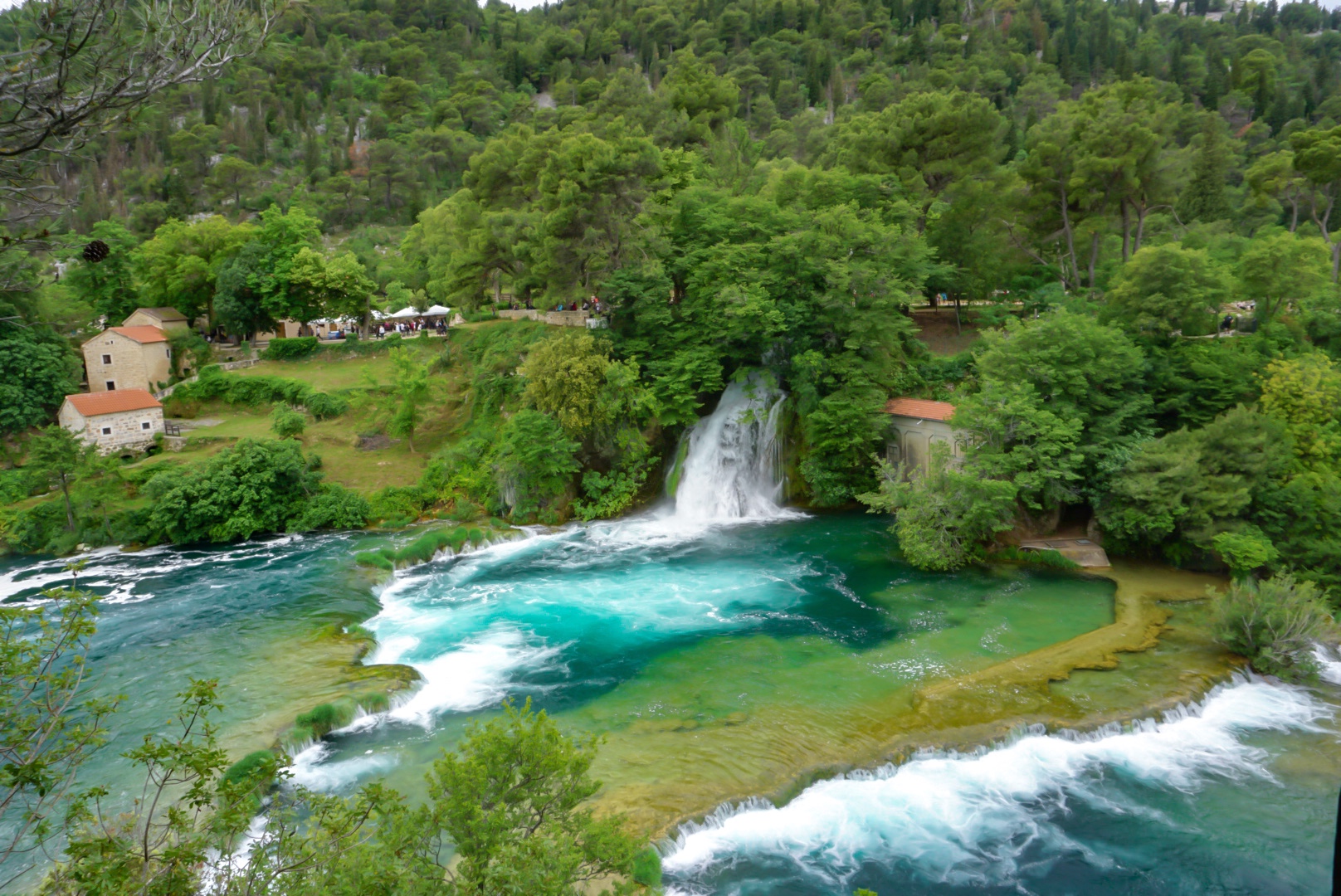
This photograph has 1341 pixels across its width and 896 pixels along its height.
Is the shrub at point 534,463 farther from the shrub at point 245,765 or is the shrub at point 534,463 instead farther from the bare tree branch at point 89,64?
the bare tree branch at point 89,64

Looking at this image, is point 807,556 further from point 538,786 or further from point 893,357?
point 538,786

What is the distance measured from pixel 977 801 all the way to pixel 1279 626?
931 cm

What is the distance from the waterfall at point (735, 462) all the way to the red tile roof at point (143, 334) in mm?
29224

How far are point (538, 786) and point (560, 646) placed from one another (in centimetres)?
1091

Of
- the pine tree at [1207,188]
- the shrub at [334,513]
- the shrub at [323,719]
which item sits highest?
the pine tree at [1207,188]

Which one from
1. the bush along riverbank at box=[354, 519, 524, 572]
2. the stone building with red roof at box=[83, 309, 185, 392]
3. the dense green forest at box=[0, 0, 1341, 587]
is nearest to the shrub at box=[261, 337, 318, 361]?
the dense green forest at box=[0, 0, 1341, 587]

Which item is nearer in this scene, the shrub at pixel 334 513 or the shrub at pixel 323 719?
the shrub at pixel 323 719

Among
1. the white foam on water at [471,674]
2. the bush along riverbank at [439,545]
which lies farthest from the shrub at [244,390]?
the white foam on water at [471,674]

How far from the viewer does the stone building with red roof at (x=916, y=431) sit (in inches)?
1066

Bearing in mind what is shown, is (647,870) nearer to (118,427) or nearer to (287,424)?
(287,424)

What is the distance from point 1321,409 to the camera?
2238 cm

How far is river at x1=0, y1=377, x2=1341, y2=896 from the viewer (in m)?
12.8

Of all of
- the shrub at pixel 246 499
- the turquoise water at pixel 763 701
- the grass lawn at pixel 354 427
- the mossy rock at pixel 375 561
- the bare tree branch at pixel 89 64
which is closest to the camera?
the bare tree branch at pixel 89 64

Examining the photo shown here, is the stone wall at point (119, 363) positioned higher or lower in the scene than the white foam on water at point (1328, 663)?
higher
